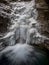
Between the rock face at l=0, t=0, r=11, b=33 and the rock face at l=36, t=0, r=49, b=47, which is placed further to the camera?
the rock face at l=0, t=0, r=11, b=33

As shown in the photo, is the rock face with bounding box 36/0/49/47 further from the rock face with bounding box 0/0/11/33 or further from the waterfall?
the rock face with bounding box 0/0/11/33

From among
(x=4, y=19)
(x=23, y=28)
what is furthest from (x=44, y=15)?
(x=4, y=19)

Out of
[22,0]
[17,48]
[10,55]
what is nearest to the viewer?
[10,55]

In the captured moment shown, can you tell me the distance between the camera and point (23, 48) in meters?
7.88

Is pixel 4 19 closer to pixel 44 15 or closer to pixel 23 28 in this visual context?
pixel 23 28

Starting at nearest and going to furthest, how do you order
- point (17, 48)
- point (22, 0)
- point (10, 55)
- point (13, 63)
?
point (13, 63) → point (10, 55) → point (17, 48) → point (22, 0)

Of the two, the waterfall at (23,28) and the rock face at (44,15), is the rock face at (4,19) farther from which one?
the rock face at (44,15)

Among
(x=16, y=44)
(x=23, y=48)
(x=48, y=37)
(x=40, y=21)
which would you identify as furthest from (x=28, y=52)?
(x=40, y=21)

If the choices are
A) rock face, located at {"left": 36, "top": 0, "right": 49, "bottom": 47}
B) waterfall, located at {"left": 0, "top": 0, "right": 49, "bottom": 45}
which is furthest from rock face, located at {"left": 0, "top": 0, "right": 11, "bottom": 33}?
rock face, located at {"left": 36, "top": 0, "right": 49, "bottom": 47}

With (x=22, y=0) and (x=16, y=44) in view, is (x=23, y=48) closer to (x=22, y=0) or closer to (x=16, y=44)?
(x=16, y=44)

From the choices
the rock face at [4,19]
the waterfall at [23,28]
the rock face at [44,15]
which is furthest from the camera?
the rock face at [4,19]

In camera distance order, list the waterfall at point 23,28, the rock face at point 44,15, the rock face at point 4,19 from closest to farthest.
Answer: the rock face at point 44,15, the waterfall at point 23,28, the rock face at point 4,19

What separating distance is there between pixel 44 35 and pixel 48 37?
14.0 inches

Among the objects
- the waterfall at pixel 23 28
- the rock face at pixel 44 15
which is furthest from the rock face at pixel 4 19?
the rock face at pixel 44 15
